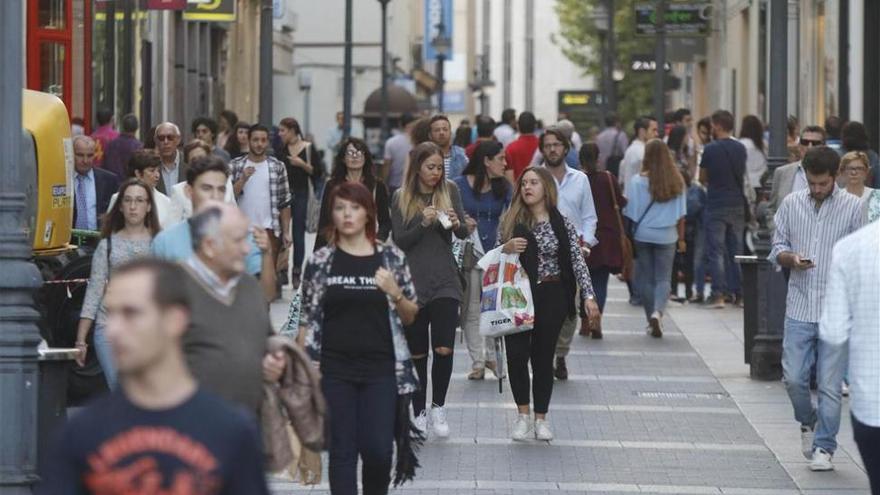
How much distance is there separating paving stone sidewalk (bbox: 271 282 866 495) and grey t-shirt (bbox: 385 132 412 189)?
25.0ft

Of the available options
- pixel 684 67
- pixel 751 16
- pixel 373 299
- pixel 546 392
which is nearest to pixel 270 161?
pixel 546 392

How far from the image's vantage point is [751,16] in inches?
1564

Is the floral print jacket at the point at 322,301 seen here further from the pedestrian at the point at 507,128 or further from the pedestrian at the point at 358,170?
the pedestrian at the point at 507,128

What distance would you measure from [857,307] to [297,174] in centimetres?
1527

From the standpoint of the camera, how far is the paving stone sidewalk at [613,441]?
36.3 ft

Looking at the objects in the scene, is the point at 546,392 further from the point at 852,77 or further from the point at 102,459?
the point at 852,77

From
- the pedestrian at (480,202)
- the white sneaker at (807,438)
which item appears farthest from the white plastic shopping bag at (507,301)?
the pedestrian at (480,202)

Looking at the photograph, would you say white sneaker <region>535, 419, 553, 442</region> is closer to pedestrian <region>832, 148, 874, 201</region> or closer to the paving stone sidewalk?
the paving stone sidewalk

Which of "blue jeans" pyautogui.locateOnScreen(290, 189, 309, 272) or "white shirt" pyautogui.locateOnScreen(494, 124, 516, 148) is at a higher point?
"white shirt" pyautogui.locateOnScreen(494, 124, 516, 148)

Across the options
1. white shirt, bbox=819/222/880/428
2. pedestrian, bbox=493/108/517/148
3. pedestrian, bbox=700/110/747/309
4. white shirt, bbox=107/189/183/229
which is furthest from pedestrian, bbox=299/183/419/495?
pedestrian, bbox=493/108/517/148

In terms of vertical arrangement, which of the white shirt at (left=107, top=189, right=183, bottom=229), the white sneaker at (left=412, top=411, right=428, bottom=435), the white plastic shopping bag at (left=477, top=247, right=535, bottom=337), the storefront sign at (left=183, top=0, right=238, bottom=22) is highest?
the storefront sign at (left=183, top=0, right=238, bottom=22)

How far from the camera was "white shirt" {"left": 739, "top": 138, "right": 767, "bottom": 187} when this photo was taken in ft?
72.6

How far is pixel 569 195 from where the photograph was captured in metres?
16.1

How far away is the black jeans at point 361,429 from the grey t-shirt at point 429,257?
3512mm
